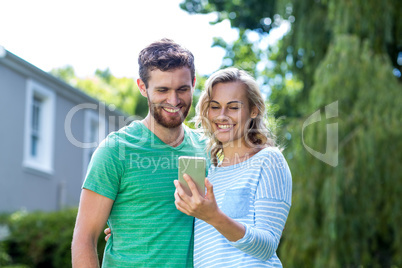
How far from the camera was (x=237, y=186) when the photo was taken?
254cm

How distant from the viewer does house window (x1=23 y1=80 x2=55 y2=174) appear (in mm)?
12188

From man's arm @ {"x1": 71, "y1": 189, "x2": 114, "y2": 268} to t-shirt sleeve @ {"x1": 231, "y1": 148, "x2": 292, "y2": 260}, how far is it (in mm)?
696

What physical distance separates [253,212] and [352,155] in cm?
474

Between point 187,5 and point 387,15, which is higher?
point 187,5

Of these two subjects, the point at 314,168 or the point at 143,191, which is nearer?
the point at 143,191

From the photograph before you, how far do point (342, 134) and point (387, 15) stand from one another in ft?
5.65

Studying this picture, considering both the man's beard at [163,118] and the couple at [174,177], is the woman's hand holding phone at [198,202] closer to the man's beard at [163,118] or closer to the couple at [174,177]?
the couple at [174,177]

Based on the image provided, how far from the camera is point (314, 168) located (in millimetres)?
7047

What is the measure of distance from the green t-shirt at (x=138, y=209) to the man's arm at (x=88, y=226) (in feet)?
0.14

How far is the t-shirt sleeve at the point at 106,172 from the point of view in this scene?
2.64 metres

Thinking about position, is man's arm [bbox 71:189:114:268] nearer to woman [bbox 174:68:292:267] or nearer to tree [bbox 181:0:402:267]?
woman [bbox 174:68:292:267]

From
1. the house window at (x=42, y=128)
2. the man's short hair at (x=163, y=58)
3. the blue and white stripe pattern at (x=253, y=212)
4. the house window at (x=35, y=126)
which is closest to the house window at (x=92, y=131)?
the house window at (x=42, y=128)

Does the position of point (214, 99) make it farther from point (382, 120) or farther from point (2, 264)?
point (2, 264)

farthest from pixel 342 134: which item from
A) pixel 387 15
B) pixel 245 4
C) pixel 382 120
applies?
pixel 245 4
